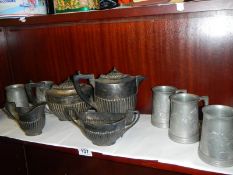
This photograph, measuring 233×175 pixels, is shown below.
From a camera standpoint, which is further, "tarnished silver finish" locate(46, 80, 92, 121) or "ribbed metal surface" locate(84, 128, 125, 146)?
"tarnished silver finish" locate(46, 80, 92, 121)

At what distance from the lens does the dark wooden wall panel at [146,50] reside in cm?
79

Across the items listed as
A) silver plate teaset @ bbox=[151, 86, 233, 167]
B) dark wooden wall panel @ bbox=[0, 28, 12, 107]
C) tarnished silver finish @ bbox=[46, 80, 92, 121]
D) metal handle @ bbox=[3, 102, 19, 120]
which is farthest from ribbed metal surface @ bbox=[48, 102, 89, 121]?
dark wooden wall panel @ bbox=[0, 28, 12, 107]

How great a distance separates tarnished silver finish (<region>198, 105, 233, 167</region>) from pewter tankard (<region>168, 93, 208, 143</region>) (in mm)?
73

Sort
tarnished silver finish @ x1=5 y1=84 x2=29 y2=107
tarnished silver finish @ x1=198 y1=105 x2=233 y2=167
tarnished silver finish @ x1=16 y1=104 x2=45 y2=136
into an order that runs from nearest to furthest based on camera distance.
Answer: tarnished silver finish @ x1=198 y1=105 x2=233 y2=167 < tarnished silver finish @ x1=16 y1=104 x2=45 y2=136 < tarnished silver finish @ x1=5 y1=84 x2=29 y2=107

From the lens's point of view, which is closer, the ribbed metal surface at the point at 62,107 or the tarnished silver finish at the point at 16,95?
the ribbed metal surface at the point at 62,107

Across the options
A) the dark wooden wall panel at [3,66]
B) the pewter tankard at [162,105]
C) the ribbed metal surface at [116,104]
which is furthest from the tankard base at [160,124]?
the dark wooden wall panel at [3,66]

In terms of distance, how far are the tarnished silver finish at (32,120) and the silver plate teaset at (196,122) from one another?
383mm

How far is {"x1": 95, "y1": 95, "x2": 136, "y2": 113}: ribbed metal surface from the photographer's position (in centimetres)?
80

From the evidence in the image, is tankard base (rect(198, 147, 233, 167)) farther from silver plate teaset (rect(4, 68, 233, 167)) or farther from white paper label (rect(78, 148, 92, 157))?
white paper label (rect(78, 148, 92, 157))

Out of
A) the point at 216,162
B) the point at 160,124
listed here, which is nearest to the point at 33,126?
the point at 160,124

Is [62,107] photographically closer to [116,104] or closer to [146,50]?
[116,104]

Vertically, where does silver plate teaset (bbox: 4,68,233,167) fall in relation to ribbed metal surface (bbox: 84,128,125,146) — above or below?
above

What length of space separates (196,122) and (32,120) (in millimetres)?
519

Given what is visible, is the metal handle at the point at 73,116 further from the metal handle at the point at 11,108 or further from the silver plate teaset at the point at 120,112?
the metal handle at the point at 11,108
